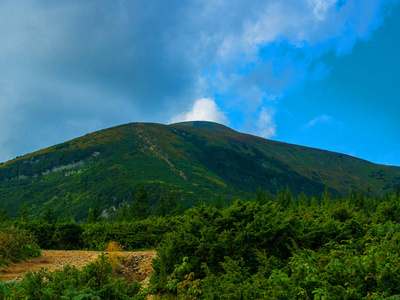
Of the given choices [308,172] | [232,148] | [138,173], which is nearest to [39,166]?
[138,173]

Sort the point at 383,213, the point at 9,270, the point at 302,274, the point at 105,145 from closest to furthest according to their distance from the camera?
the point at 302,274, the point at 9,270, the point at 383,213, the point at 105,145

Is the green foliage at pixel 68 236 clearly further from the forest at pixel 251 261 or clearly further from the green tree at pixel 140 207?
the green tree at pixel 140 207

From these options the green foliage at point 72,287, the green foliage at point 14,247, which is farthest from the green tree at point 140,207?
the green foliage at point 72,287

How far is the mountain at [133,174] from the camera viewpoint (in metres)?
89.8

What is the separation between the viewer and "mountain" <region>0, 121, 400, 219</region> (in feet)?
294

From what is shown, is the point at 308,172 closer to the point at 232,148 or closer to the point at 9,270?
the point at 232,148

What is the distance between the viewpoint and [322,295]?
3969 mm

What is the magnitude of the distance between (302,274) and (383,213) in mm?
10009

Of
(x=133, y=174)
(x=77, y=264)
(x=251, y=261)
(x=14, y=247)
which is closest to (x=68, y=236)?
(x=14, y=247)

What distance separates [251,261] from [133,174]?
322ft

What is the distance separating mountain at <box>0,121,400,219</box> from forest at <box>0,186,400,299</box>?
53455 mm

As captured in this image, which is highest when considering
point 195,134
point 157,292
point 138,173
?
point 195,134

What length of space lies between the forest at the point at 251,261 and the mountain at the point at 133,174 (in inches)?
2105

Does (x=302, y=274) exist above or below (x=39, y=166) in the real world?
below
